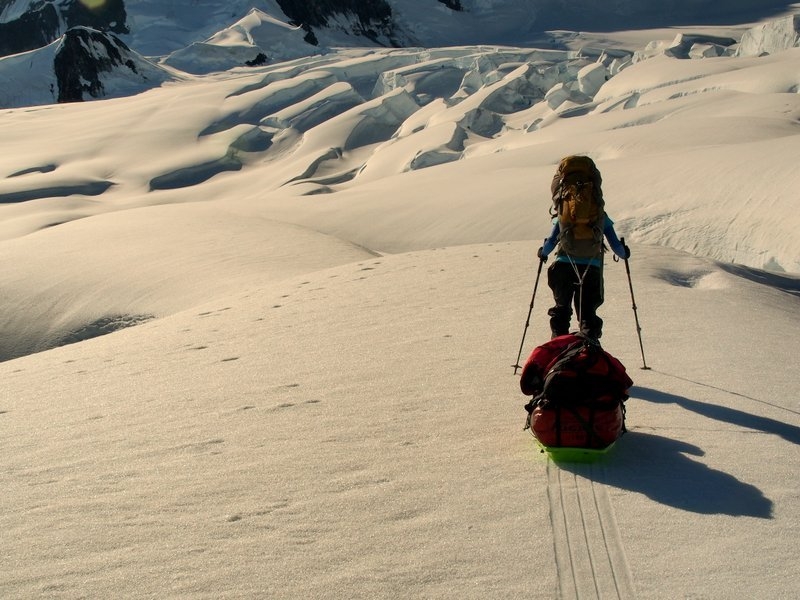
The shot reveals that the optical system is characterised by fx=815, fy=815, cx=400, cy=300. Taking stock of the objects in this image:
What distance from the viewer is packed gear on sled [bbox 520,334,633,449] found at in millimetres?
3312

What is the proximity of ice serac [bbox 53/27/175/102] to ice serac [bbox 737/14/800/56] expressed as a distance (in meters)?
28.3

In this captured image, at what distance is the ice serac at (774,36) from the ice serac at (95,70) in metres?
28.3

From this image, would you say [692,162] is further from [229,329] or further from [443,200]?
[229,329]

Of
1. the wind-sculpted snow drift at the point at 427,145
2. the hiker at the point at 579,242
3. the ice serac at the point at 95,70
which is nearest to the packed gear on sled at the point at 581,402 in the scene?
the hiker at the point at 579,242

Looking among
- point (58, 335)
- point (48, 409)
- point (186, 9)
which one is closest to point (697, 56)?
point (58, 335)

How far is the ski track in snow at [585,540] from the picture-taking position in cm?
250

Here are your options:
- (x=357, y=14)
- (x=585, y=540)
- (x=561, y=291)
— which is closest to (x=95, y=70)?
(x=357, y=14)

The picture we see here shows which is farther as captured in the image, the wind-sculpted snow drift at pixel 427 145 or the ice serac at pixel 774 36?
the ice serac at pixel 774 36

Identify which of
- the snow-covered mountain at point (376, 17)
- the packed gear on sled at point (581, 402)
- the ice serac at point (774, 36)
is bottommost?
the packed gear on sled at point (581, 402)

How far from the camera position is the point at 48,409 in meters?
4.55

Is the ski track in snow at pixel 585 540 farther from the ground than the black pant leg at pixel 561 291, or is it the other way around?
the black pant leg at pixel 561 291

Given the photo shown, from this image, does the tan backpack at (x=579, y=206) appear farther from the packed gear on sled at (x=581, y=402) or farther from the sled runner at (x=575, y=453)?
the sled runner at (x=575, y=453)

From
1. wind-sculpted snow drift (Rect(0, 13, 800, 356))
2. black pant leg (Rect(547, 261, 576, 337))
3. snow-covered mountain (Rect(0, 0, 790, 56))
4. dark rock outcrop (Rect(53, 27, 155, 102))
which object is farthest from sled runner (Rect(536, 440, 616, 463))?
snow-covered mountain (Rect(0, 0, 790, 56))

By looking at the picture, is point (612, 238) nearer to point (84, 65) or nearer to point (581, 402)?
point (581, 402)
